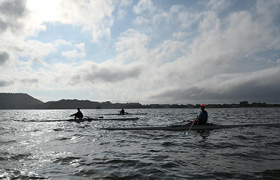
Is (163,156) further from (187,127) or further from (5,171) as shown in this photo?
(187,127)

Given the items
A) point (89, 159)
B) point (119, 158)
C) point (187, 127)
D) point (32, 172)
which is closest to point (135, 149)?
point (119, 158)

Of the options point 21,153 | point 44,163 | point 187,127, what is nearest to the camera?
point 44,163

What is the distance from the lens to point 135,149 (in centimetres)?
1079

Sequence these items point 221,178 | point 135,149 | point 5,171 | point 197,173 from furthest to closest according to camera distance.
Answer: point 135,149, point 5,171, point 197,173, point 221,178

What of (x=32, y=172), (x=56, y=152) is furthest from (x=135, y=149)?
(x=32, y=172)

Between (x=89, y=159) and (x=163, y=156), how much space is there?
133 inches

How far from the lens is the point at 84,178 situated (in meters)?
6.34

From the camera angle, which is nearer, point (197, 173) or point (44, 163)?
point (197, 173)

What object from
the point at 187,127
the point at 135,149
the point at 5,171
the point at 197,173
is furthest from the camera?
the point at 187,127

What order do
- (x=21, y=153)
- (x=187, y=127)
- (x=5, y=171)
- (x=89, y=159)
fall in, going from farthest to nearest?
(x=187, y=127), (x=21, y=153), (x=89, y=159), (x=5, y=171)

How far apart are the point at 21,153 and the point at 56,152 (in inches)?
69.0

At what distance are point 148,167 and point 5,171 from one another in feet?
17.3

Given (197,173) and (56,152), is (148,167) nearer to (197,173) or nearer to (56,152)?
(197,173)

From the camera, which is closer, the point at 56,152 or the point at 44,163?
the point at 44,163
